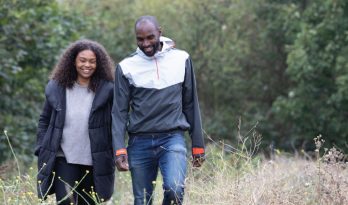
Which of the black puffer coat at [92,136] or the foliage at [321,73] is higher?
the black puffer coat at [92,136]

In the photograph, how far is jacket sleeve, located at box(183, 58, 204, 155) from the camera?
6.37 metres

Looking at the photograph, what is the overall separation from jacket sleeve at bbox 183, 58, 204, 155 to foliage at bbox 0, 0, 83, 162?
6558 mm

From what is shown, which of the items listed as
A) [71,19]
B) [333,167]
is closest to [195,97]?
[333,167]

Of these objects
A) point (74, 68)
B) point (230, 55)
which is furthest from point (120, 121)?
point (230, 55)

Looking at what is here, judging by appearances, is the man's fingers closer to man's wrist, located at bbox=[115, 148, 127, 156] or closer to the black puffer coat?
man's wrist, located at bbox=[115, 148, 127, 156]

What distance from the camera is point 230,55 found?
2330 centimetres

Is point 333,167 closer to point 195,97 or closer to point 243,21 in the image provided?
point 195,97

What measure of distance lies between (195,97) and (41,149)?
4.40 ft

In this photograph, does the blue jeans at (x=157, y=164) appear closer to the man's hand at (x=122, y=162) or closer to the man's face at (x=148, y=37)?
the man's hand at (x=122, y=162)

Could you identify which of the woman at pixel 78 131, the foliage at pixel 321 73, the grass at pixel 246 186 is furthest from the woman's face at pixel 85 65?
the foliage at pixel 321 73

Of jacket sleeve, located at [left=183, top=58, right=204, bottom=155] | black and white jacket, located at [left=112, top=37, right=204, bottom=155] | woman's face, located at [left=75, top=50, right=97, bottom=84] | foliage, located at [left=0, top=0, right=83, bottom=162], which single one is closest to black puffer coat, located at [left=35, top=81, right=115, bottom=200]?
woman's face, located at [left=75, top=50, right=97, bottom=84]

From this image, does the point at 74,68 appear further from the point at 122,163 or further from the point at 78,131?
the point at 122,163

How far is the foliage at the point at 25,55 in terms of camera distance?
13.1m

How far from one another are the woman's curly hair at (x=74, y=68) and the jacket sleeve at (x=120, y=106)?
0.33 meters
